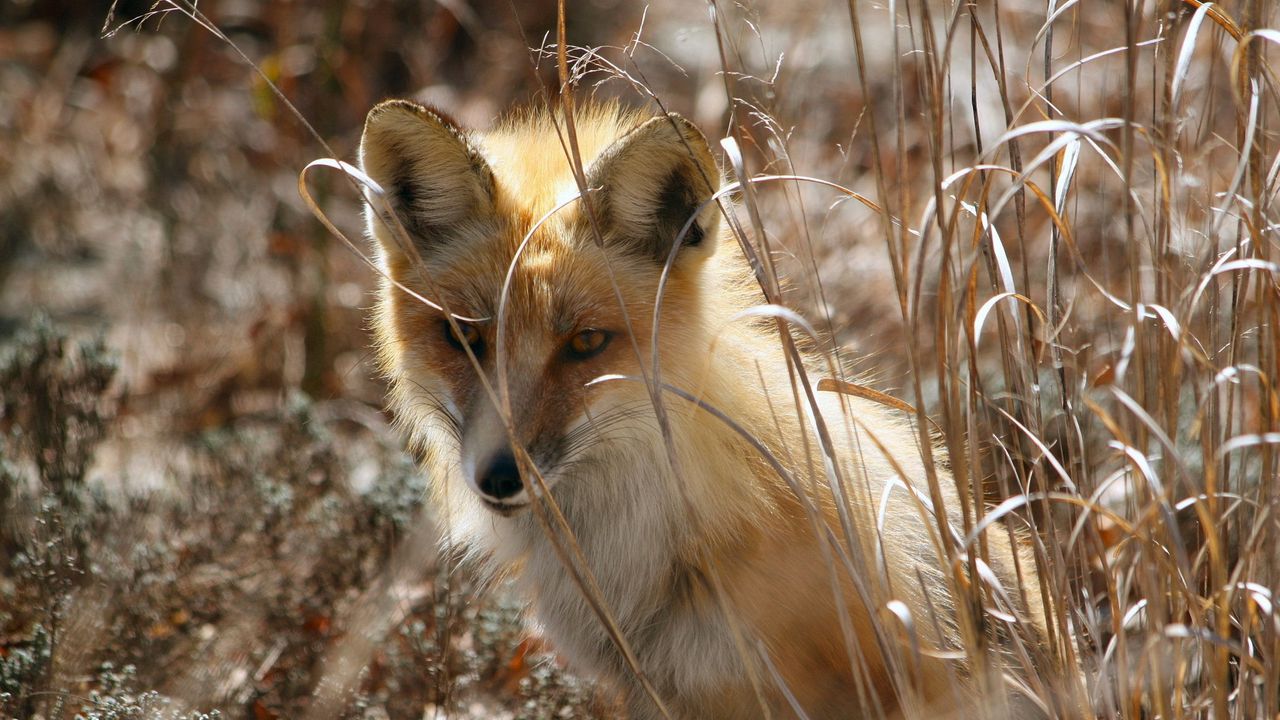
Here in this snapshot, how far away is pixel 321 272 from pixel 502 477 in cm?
318

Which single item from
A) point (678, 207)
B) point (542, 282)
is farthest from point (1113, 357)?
point (542, 282)

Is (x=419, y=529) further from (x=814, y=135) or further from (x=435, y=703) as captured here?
(x=814, y=135)

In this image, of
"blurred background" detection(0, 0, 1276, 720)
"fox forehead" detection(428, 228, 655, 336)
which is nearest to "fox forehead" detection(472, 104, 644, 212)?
"fox forehead" detection(428, 228, 655, 336)

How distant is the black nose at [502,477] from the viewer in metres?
2.45

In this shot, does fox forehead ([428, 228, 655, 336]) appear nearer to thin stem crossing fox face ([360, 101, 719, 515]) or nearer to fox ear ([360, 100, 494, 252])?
thin stem crossing fox face ([360, 101, 719, 515])

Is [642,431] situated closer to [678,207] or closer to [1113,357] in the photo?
[678,207]

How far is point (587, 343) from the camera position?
2709mm

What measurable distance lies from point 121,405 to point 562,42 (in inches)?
144

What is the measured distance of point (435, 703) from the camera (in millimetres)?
3146

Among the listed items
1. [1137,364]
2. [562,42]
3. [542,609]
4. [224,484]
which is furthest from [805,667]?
[224,484]

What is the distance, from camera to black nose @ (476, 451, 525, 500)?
8.02 feet

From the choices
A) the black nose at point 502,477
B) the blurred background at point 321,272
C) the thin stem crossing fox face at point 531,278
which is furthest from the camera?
the blurred background at point 321,272

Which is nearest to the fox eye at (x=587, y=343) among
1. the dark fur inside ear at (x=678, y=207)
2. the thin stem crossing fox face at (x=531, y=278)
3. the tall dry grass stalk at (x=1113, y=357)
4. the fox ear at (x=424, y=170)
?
the thin stem crossing fox face at (x=531, y=278)

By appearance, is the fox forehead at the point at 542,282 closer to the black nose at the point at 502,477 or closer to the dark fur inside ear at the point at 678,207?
the dark fur inside ear at the point at 678,207
